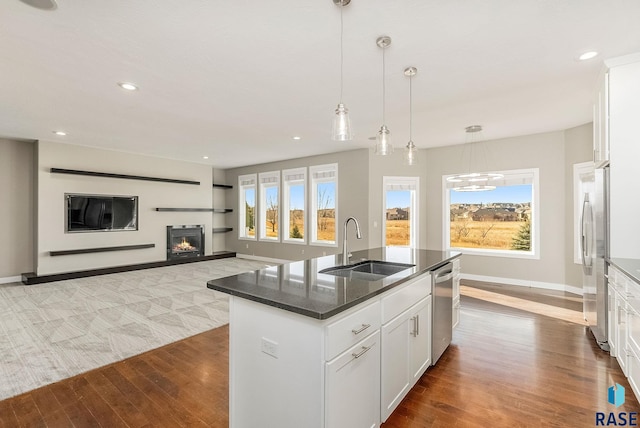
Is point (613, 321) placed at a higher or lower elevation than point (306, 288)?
lower

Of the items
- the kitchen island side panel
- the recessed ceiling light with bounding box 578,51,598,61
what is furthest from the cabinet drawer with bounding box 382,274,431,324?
the recessed ceiling light with bounding box 578,51,598,61

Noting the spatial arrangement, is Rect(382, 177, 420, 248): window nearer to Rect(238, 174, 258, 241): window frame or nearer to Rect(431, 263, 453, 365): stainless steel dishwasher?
Answer: Rect(431, 263, 453, 365): stainless steel dishwasher

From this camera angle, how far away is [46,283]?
18.4 ft

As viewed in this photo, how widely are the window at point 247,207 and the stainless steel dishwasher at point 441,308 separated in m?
6.64

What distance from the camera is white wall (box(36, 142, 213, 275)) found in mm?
5793

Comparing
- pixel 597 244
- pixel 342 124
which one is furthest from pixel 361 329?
pixel 597 244

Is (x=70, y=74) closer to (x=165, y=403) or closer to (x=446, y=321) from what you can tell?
(x=165, y=403)

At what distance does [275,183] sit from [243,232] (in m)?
1.98

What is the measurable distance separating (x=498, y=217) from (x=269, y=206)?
5.53 metres

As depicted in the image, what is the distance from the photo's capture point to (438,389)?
2.33m

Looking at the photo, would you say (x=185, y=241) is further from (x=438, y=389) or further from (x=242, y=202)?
(x=438, y=389)

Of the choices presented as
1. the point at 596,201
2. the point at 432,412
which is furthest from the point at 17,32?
the point at 596,201

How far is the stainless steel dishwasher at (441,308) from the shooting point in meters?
2.58

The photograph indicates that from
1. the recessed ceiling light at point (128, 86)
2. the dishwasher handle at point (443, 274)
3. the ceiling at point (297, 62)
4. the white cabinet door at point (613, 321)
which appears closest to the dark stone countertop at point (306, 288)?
the dishwasher handle at point (443, 274)
